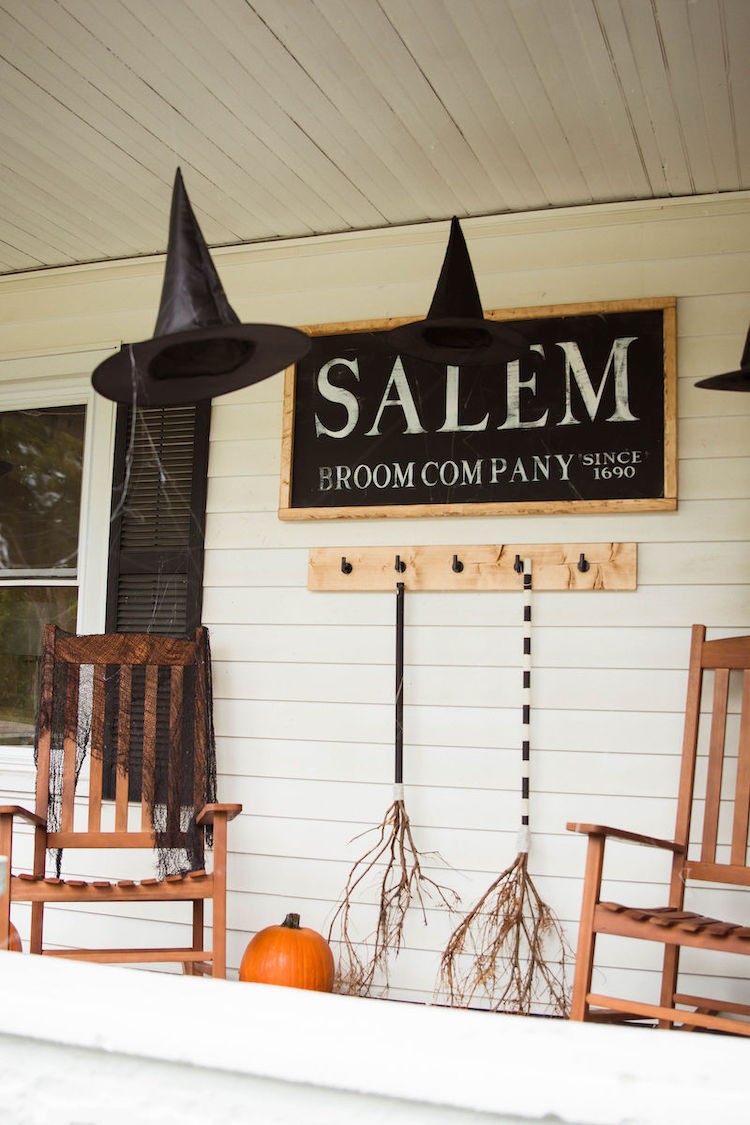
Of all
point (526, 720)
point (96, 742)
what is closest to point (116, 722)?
point (96, 742)

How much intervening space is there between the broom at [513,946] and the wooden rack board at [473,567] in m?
0.25

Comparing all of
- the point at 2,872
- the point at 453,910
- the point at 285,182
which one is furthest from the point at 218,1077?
the point at 285,182

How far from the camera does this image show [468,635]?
2.95 m

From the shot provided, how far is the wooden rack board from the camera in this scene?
9.31ft

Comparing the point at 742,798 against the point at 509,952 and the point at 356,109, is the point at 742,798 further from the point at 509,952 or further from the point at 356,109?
→ the point at 356,109

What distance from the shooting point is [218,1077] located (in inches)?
31.1

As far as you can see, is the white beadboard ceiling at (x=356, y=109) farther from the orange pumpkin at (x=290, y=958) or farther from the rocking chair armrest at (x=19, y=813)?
the orange pumpkin at (x=290, y=958)

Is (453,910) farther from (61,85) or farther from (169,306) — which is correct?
(61,85)

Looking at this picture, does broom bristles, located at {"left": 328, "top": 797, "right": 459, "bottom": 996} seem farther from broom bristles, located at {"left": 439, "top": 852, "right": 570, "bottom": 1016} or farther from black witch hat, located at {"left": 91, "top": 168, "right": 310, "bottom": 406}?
black witch hat, located at {"left": 91, "top": 168, "right": 310, "bottom": 406}

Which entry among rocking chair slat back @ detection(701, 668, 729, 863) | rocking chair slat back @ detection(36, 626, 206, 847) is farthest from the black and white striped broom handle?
rocking chair slat back @ detection(36, 626, 206, 847)

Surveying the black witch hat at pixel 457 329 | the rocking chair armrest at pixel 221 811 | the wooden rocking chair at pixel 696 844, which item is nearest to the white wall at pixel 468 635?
the wooden rocking chair at pixel 696 844

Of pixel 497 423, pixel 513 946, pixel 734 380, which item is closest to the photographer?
pixel 734 380

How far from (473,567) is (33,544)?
153 centimetres

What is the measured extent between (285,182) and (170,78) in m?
0.52
